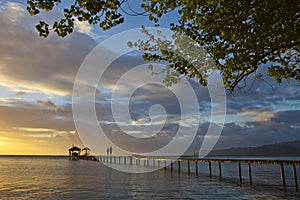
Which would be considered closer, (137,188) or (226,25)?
(226,25)

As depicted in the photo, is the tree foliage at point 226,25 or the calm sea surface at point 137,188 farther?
the calm sea surface at point 137,188

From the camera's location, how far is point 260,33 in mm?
7801

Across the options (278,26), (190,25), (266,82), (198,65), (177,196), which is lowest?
(177,196)

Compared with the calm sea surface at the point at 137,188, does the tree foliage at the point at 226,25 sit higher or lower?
higher

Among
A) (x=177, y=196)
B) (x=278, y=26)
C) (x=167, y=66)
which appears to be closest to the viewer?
(x=278, y=26)

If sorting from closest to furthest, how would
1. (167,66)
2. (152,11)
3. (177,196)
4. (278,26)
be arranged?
(152,11) → (278,26) → (167,66) → (177,196)

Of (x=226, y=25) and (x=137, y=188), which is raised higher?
(x=226, y=25)

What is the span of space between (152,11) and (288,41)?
12.9 ft

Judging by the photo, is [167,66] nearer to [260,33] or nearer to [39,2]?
[260,33]

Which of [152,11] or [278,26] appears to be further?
[278,26]

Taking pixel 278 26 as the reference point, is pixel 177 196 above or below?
below

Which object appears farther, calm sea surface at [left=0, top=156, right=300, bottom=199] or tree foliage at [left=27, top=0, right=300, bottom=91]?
calm sea surface at [left=0, top=156, right=300, bottom=199]

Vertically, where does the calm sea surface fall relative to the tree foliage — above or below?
below

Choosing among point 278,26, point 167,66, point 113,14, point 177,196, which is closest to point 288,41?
point 278,26
